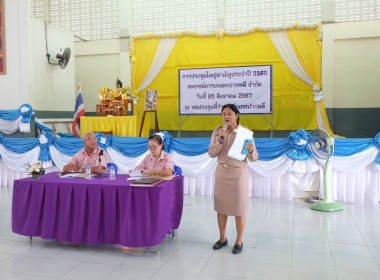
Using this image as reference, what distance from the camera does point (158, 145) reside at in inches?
152

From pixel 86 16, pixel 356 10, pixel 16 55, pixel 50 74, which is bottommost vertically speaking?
pixel 50 74

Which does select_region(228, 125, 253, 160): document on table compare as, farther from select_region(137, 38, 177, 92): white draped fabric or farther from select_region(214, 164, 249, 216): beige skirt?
select_region(137, 38, 177, 92): white draped fabric

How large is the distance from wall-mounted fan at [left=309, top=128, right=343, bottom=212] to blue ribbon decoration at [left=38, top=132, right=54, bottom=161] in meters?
4.63

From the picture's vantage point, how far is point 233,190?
3463 mm

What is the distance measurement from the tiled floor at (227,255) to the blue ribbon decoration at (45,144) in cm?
231

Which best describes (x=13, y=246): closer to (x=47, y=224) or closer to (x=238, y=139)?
(x=47, y=224)

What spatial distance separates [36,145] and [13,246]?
141 inches

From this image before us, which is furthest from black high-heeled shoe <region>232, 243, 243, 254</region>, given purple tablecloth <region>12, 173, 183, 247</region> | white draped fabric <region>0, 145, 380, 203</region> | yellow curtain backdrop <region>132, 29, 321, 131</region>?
yellow curtain backdrop <region>132, 29, 321, 131</region>

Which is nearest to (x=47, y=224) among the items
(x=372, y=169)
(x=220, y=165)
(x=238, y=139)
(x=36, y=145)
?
(x=220, y=165)

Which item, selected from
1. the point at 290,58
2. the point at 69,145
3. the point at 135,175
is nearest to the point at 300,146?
the point at 135,175

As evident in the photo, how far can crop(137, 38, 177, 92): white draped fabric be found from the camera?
33.7 ft

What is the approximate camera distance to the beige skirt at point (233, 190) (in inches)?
136

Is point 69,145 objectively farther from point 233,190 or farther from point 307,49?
point 307,49

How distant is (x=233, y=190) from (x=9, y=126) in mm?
6558
